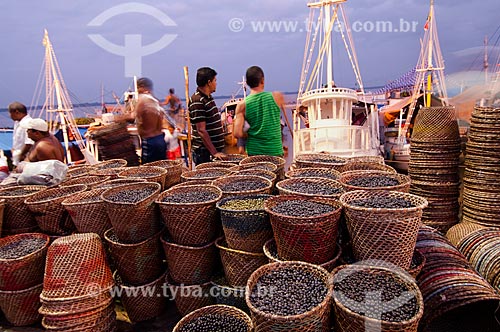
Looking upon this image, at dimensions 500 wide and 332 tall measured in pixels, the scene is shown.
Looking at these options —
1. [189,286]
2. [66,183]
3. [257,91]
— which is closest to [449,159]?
[257,91]

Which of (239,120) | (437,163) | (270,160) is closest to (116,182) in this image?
(239,120)

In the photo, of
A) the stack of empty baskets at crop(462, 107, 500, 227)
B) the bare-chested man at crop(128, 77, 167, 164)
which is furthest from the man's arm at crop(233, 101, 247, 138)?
the stack of empty baskets at crop(462, 107, 500, 227)

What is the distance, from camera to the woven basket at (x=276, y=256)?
2.20 meters

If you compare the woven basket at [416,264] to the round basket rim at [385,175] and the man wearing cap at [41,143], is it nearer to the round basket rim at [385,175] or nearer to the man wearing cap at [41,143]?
the round basket rim at [385,175]

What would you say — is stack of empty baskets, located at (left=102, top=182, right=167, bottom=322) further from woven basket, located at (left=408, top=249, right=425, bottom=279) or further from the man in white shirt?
the man in white shirt

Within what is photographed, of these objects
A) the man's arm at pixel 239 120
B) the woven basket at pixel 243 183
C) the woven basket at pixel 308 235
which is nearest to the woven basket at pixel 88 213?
the woven basket at pixel 243 183

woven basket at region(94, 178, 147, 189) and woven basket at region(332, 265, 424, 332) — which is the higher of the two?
woven basket at region(94, 178, 147, 189)

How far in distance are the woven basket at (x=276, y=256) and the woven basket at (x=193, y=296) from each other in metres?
0.81

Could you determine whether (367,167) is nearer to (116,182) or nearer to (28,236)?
(116,182)

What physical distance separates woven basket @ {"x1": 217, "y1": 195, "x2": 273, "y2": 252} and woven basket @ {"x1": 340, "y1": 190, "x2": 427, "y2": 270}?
64cm

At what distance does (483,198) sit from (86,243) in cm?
453

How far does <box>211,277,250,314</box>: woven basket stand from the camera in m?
2.69

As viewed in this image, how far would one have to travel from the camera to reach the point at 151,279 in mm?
3051

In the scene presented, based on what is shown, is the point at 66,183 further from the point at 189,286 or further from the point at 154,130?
the point at 189,286
